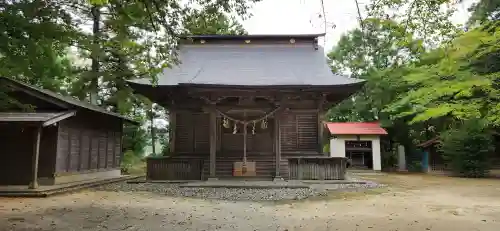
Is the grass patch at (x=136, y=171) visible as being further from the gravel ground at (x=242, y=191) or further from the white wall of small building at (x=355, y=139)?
the white wall of small building at (x=355, y=139)

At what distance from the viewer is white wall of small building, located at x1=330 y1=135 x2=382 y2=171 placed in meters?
23.6

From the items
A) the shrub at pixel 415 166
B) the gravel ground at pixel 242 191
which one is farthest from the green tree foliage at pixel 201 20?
the shrub at pixel 415 166

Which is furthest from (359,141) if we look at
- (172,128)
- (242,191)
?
(242,191)

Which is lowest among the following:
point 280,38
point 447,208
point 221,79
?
point 447,208

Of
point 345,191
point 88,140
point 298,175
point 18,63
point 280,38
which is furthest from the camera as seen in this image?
point 280,38

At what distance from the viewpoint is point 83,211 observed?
756 centimetres

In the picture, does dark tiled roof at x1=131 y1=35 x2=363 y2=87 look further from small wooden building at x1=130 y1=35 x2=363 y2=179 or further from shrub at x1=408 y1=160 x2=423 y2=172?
shrub at x1=408 y1=160 x2=423 y2=172

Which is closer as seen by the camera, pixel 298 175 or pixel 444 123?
pixel 298 175

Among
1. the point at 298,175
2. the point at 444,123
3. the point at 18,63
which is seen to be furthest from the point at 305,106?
the point at 444,123

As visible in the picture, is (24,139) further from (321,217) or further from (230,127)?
(321,217)

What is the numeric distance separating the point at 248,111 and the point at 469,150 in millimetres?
13612

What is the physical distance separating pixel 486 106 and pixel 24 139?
1324 centimetres

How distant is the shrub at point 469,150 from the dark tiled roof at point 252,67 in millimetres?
9217

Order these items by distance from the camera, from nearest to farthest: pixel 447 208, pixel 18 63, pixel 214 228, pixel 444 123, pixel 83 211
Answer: pixel 18 63 → pixel 214 228 → pixel 83 211 → pixel 447 208 → pixel 444 123
